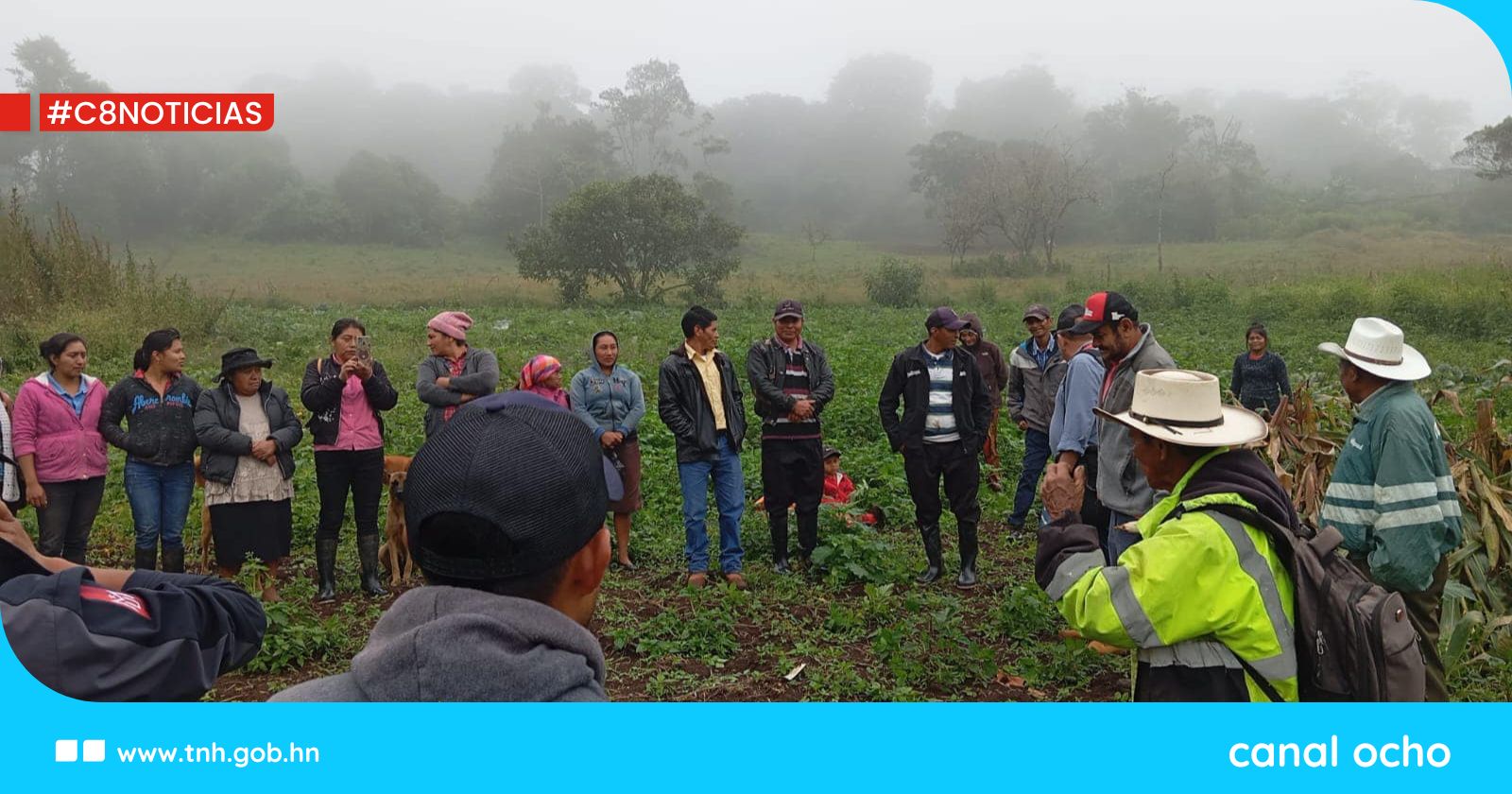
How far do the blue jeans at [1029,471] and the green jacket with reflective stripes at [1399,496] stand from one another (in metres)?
4.33

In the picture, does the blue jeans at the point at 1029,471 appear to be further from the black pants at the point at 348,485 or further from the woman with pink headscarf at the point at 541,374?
the black pants at the point at 348,485

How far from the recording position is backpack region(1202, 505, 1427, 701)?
2.15 m

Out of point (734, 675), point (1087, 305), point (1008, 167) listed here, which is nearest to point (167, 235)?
point (734, 675)

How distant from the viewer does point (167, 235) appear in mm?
12086

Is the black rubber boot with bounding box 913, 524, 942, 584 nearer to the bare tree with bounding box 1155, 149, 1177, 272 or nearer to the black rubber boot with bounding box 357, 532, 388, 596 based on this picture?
the black rubber boot with bounding box 357, 532, 388, 596

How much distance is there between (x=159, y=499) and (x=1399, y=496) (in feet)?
22.0

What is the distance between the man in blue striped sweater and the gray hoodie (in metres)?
5.35

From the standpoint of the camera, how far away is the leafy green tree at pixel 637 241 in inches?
867

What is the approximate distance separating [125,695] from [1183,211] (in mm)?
21198

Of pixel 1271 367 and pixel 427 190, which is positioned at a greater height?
pixel 427 190

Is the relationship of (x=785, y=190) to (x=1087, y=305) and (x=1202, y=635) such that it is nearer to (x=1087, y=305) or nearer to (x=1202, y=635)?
(x=1087, y=305)

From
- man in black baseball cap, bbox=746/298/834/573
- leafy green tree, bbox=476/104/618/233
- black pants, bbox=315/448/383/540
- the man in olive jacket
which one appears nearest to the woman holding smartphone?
black pants, bbox=315/448/383/540

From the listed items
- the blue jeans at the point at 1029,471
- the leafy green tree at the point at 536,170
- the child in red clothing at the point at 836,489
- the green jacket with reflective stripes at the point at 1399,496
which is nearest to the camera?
the green jacket with reflective stripes at the point at 1399,496

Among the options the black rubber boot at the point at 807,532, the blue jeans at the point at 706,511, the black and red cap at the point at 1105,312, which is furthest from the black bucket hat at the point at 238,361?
the black and red cap at the point at 1105,312
